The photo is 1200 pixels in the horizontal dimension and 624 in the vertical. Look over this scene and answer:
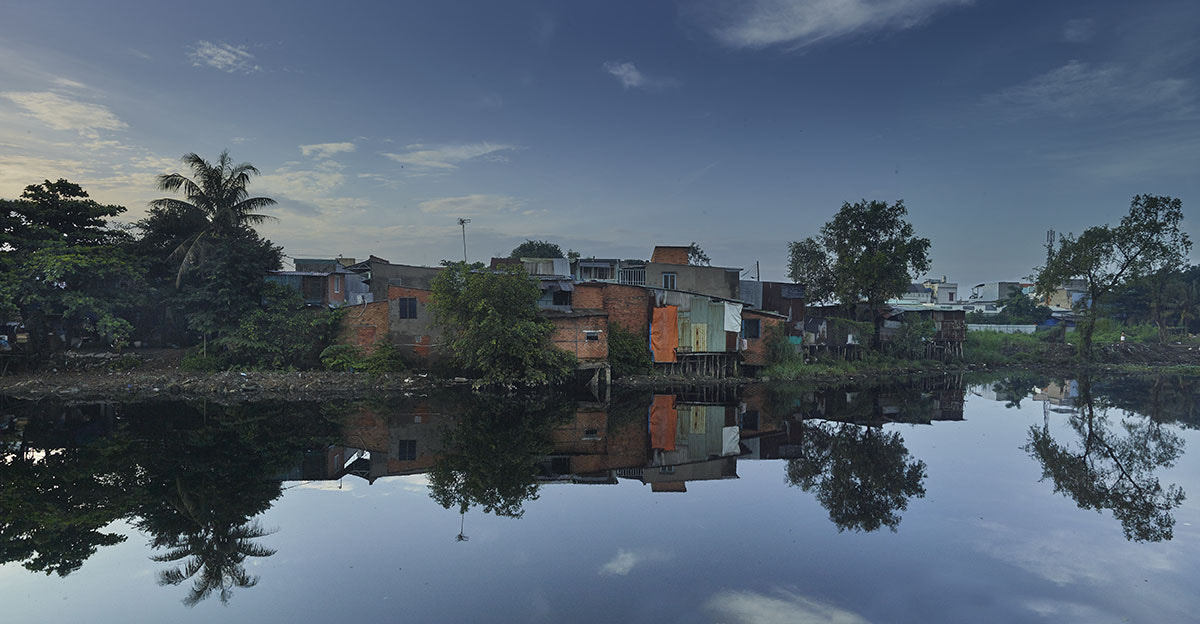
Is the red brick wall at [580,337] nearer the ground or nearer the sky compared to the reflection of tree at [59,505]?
nearer the sky

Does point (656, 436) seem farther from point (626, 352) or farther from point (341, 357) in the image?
point (341, 357)

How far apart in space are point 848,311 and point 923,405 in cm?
1496

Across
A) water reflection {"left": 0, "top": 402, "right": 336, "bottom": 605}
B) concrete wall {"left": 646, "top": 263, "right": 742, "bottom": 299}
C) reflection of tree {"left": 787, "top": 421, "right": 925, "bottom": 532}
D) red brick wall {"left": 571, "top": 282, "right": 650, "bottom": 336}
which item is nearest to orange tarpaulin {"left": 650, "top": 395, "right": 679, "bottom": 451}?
reflection of tree {"left": 787, "top": 421, "right": 925, "bottom": 532}

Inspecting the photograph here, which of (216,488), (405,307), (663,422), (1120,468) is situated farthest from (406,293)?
(1120,468)

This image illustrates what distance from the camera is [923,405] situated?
22609 millimetres

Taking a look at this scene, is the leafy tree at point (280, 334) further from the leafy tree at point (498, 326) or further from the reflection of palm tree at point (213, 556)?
the reflection of palm tree at point (213, 556)

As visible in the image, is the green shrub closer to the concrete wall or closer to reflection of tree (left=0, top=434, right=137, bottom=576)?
reflection of tree (left=0, top=434, right=137, bottom=576)

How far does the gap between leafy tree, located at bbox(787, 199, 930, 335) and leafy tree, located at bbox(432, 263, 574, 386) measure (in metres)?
19.5

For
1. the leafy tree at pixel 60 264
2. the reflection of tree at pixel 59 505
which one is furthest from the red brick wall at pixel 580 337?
the leafy tree at pixel 60 264

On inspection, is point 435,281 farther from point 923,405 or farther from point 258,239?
point 923,405

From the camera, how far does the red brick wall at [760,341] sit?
30.3m

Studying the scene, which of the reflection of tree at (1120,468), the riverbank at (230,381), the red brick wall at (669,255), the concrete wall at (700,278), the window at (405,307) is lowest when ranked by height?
the reflection of tree at (1120,468)

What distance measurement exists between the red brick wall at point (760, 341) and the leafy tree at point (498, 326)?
10.9m

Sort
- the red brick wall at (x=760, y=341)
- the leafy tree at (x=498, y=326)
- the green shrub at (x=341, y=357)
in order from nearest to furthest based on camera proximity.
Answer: the leafy tree at (x=498, y=326) → the green shrub at (x=341, y=357) → the red brick wall at (x=760, y=341)
